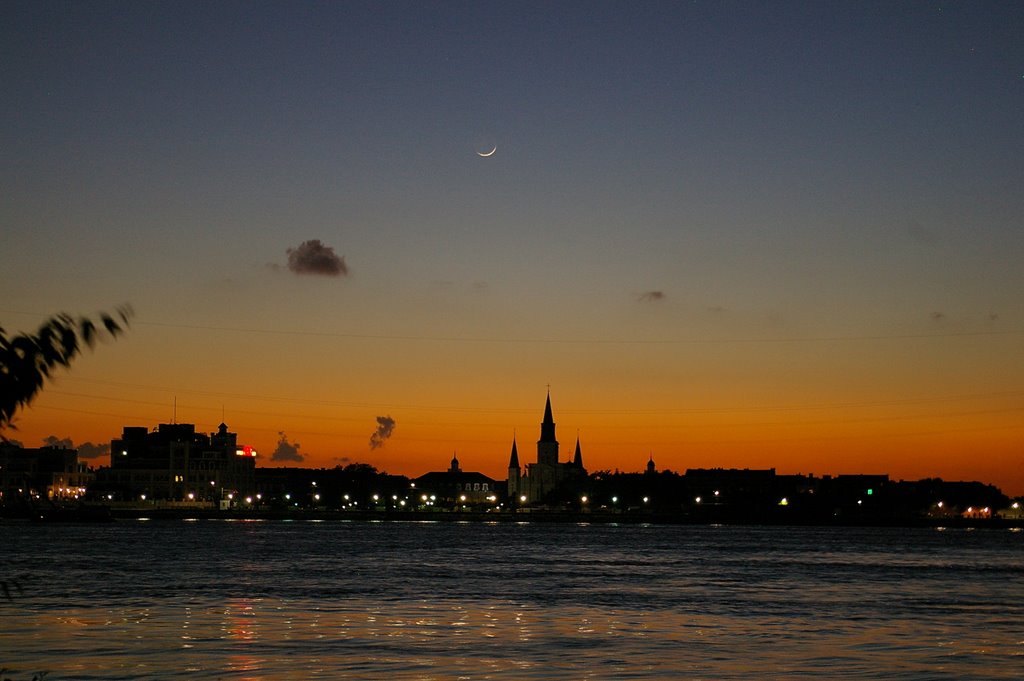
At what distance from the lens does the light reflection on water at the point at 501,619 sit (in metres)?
37.5

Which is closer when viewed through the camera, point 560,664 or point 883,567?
point 560,664

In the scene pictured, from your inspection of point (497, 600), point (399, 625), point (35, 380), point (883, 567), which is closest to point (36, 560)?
point (497, 600)

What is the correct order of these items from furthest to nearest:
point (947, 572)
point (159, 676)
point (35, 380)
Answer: point (947, 572) < point (159, 676) < point (35, 380)

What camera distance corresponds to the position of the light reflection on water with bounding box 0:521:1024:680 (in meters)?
37.5

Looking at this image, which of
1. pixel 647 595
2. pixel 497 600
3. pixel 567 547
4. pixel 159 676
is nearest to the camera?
pixel 159 676

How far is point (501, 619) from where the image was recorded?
2041 inches

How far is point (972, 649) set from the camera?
4322 centimetres

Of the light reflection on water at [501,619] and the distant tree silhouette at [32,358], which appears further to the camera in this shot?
the light reflection on water at [501,619]

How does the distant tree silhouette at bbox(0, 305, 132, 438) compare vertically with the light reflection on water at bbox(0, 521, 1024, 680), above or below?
above

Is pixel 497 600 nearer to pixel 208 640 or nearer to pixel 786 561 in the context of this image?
pixel 208 640

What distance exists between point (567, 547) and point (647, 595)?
72889 millimetres

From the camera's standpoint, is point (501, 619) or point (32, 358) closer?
point (32, 358)

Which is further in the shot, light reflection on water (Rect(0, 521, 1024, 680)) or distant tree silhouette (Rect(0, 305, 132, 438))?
light reflection on water (Rect(0, 521, 1024, 680))

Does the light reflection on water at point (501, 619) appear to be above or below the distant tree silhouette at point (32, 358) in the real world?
below
